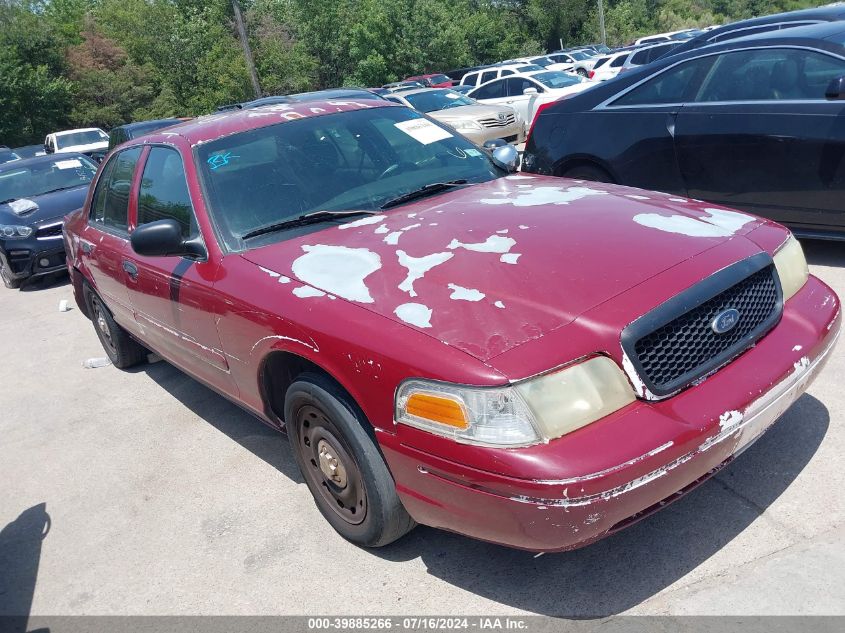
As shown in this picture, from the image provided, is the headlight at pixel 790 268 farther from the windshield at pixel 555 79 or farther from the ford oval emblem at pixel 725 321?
the windshield at pixel 555 79

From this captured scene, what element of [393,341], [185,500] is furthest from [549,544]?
[185,500]

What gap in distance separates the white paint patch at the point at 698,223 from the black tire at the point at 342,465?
142 centimetres

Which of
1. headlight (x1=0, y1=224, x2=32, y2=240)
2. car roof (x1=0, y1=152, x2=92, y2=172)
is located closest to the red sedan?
headlight (x1=0, y1=224, x2=32, y2=240)

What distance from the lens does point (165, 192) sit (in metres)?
4.10

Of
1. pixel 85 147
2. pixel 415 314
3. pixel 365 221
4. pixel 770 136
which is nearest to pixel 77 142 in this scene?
pixel 85 147

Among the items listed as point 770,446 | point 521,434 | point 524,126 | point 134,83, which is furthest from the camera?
point 134,83

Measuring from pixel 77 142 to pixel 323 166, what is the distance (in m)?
21.8

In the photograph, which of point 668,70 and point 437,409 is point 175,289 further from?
point 668,70

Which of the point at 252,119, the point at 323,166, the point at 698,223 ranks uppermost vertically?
the point at 252,119

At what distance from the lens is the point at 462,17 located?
47.3 meters

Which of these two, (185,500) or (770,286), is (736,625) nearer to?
(770,286)

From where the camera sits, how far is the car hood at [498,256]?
103 inches

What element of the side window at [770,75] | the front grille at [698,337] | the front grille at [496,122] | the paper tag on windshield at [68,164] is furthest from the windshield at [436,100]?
the front grille at [698,337]

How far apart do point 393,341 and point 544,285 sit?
22.3 inches
